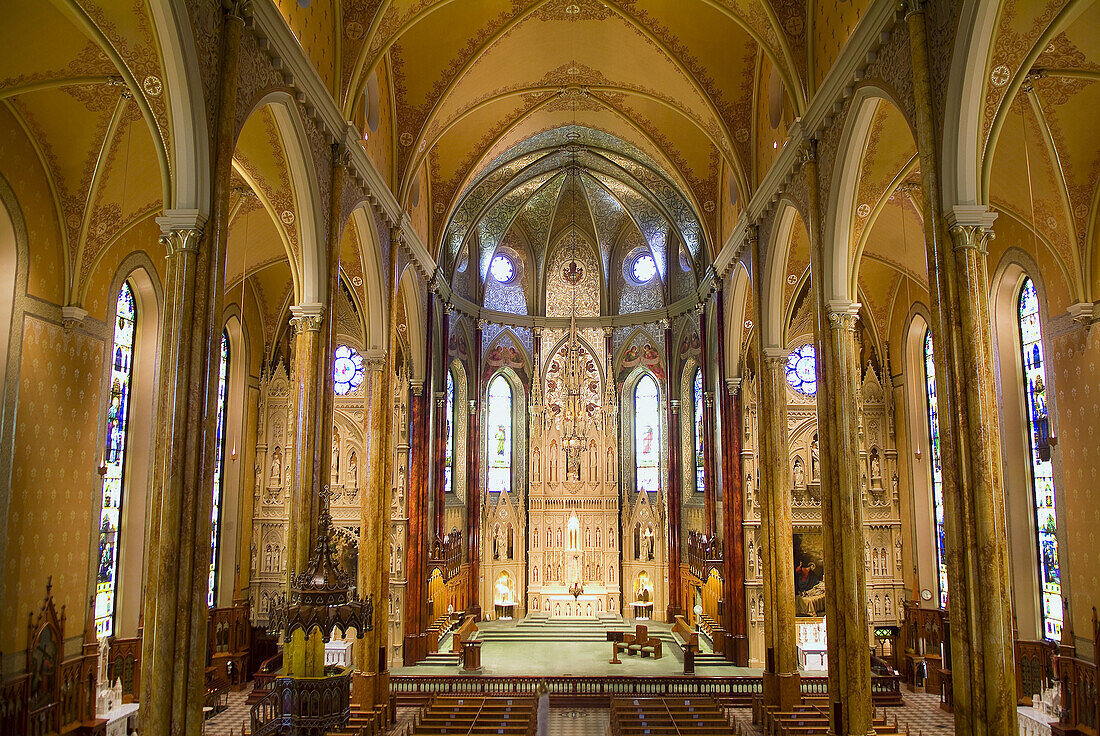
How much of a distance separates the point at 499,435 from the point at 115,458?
16.0 m

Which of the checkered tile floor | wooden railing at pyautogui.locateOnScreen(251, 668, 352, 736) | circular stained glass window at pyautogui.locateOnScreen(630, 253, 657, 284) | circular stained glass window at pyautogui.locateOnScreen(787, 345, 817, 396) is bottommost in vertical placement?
the checkered tile floor

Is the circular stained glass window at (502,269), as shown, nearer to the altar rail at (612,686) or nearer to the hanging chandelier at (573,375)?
the hanging chandelier at (573,375)

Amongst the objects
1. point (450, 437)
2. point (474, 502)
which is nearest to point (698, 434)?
point (474, 502)

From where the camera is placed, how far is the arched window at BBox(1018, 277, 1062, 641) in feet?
53.8

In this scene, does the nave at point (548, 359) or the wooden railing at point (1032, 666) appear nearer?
the nave at point (548, 359)

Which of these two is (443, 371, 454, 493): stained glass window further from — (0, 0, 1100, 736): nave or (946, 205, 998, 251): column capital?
(946, 205, 998, 251): column capital

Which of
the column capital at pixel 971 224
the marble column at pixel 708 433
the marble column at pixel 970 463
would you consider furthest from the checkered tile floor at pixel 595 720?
the column capital at pixel 971 224

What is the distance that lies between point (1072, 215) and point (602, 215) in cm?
1839

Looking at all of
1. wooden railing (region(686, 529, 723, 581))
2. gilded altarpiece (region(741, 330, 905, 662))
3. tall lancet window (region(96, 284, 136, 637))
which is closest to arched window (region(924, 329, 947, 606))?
gilded altarpiece (region(741, 330, 905, 662))

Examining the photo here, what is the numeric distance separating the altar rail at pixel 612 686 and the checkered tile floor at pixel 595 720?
317 millimetres

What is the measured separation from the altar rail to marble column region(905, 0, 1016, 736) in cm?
1110

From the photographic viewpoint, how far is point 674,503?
29.5 metres

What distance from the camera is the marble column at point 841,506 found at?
12.6 metres

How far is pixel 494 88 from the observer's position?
20578 mm
